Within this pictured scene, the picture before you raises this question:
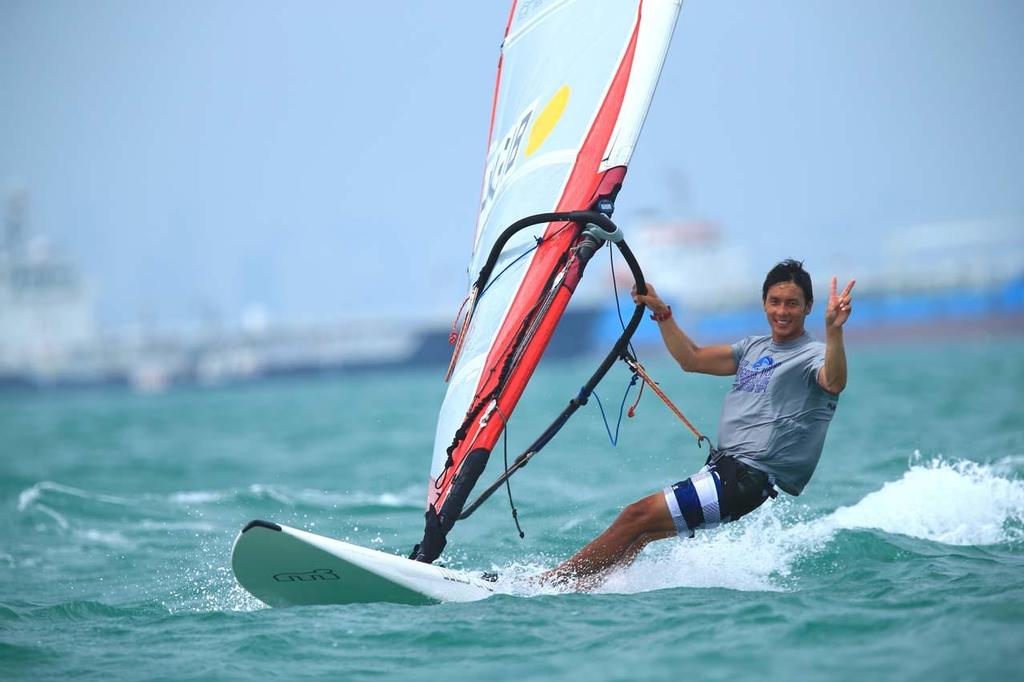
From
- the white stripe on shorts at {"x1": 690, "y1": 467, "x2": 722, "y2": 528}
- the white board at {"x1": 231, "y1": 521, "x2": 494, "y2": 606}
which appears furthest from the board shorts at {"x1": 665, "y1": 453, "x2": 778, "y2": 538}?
the white board at {"x1": 231, "y1": 521, "x2": 494, "y2": 606}

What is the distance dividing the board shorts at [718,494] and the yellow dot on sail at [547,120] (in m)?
1.77

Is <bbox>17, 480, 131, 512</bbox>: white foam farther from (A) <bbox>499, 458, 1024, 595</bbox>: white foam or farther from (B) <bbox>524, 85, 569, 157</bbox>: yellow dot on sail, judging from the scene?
(B) <bbox>524, 85, 569, 157</bbox>: yellow dot on sail

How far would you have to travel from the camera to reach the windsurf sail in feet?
17.5

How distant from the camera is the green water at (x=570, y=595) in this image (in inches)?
Result: 172

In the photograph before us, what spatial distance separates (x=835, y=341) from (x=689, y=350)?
843 millimetres

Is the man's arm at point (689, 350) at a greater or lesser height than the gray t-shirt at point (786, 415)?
greater

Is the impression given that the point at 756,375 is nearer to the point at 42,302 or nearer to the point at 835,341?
the point at 835,341

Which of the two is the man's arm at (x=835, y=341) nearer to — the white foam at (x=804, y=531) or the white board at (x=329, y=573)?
the white foam at (x=804, y=531)

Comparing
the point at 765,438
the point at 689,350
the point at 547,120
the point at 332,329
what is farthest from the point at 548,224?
the point at 332,329

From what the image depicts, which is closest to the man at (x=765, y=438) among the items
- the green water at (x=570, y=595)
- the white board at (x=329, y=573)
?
the green water at (x=570, y=595)

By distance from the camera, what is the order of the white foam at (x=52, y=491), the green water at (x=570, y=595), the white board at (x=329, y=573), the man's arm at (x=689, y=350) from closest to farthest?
the green water at (x=570, y=595) < the white board at (x=329, y=573) < the man's arm at (x=689, y=350) < the white foam at (x=52, y=491)

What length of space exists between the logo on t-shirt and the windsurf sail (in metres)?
0.49

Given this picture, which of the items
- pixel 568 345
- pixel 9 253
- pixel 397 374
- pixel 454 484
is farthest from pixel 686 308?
pixel 454 484

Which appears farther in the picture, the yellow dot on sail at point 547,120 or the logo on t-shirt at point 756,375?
the yellow dot on sail at point 547,120
